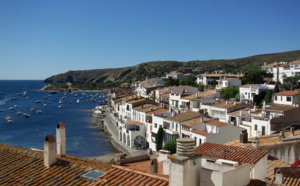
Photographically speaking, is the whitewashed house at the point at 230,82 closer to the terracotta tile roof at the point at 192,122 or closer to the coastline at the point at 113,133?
the coastline at the point at 113,133

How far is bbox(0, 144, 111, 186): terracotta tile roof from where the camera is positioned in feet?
24.5

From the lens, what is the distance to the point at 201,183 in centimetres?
606

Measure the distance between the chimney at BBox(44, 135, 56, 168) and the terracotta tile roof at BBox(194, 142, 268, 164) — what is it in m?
5.56

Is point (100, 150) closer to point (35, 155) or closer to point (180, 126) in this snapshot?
point (180, 126)

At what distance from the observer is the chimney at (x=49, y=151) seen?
8.07 meters

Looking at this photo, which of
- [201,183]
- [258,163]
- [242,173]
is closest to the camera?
[201,183]

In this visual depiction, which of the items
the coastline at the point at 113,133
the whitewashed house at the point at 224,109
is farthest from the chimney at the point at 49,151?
the whitewashed house at the point at 224,109

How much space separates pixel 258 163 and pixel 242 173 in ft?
11.4

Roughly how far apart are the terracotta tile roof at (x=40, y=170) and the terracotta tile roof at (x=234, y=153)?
4509mm

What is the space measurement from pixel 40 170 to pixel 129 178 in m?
2.60

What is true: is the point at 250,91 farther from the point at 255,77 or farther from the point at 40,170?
the point at 40,170

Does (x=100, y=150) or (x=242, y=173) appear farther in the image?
(x=100, y=150)

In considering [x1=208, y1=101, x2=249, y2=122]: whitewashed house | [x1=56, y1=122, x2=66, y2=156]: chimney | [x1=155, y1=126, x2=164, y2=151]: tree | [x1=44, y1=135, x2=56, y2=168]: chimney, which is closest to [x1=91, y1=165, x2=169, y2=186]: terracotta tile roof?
[x1=44, y1=135, x2=56, y2=168]: chimney

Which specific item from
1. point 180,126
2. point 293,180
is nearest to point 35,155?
point 293,180
